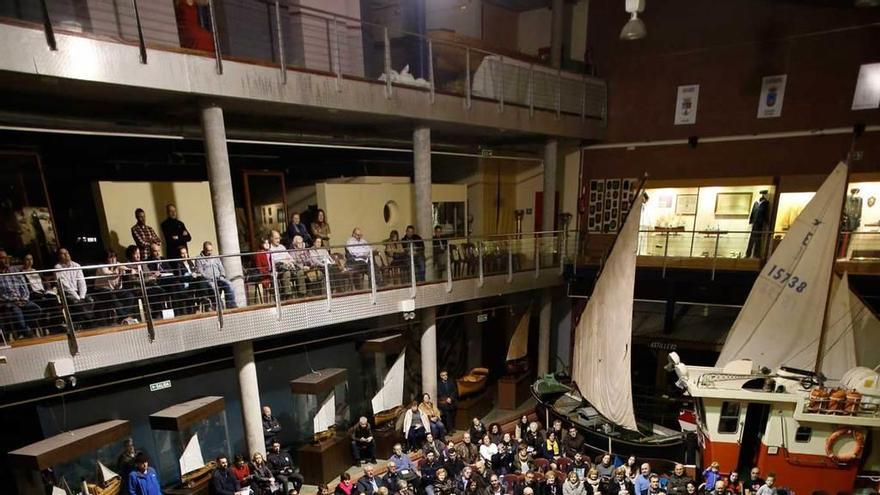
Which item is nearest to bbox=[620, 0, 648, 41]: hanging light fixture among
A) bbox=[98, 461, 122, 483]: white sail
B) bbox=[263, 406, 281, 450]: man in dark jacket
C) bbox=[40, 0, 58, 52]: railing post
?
bbox=[40, 0, 58, 52]: railing post

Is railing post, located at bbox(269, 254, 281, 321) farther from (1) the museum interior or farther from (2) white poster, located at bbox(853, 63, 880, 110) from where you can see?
(2) white poster, located at bbox(853, 63, 880, 110)

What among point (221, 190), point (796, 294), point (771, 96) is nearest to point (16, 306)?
point (221, 190)

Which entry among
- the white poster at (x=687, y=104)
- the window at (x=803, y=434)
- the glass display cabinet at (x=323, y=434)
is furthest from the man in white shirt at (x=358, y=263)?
the white poster at (x=687, y=104)

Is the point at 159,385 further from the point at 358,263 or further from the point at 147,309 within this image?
the point at 358,263

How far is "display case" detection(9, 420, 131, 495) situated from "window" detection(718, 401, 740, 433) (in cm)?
1133

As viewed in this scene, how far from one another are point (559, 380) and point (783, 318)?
5.94 meters

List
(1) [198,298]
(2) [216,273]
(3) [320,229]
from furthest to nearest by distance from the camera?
1. (3) [320,229]
2. (2) [216,273]
3. (1) [198,298]

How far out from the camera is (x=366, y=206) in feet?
41.3

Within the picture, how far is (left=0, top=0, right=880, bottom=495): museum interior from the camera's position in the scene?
24.7ft

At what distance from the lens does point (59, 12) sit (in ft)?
25.2

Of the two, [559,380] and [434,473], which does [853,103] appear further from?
[434,473]

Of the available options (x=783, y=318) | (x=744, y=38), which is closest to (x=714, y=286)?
(x=783, y=318)

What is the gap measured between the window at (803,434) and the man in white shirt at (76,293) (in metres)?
12.5

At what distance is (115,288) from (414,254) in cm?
561
